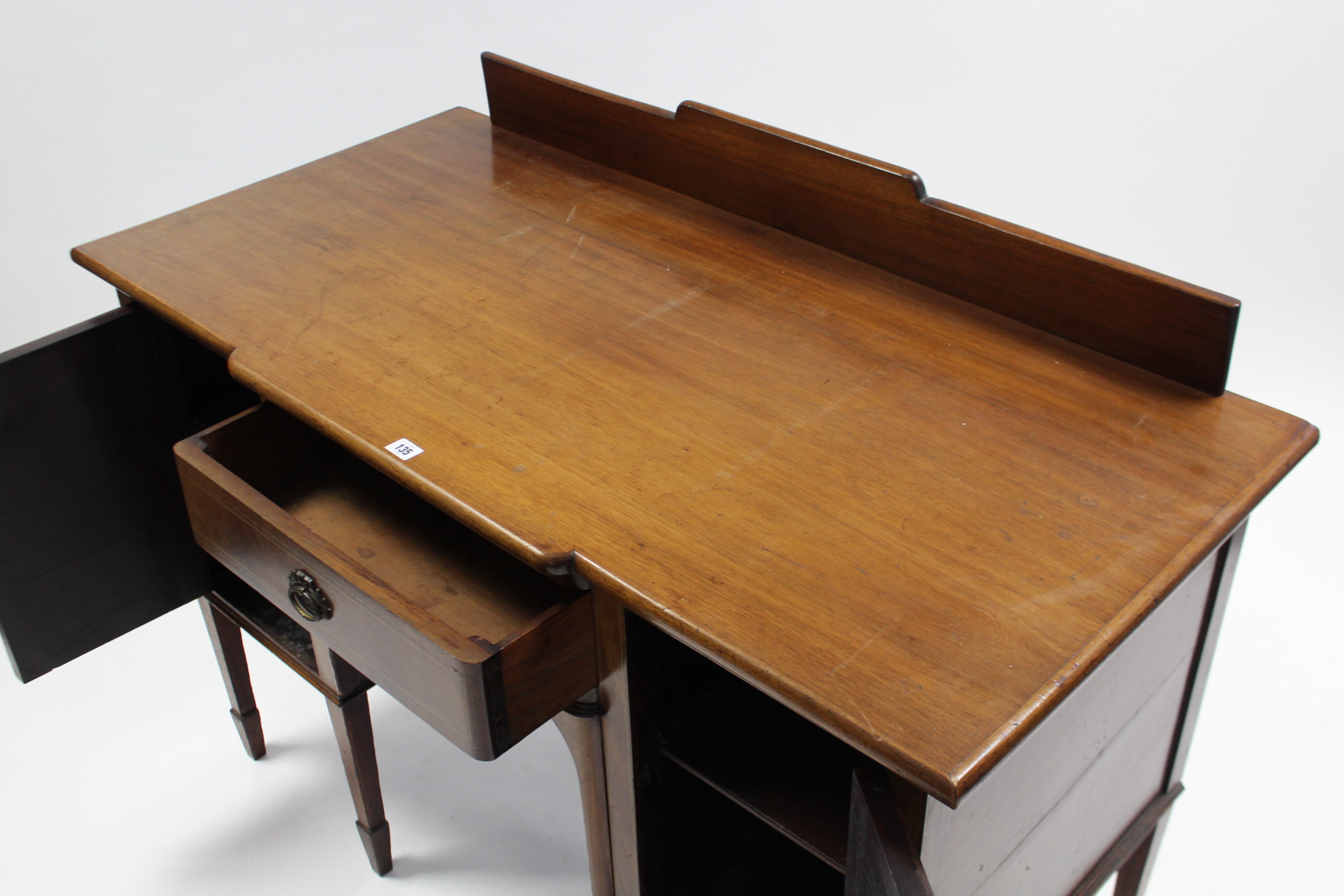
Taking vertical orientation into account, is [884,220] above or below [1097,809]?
above

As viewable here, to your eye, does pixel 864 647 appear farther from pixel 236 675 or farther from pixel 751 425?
pixel 236 675

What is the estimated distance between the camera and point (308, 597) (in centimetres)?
140

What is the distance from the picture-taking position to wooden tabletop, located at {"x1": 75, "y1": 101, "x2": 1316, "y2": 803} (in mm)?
1108

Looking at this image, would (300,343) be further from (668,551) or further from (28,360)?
(668,551)

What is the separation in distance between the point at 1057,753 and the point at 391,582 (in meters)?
0.75

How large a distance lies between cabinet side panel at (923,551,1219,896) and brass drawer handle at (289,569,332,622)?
652 mm

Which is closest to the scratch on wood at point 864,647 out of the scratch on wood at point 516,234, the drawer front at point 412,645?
the drawer front at point 412,645

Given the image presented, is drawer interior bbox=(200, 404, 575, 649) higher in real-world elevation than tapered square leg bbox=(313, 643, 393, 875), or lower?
higher

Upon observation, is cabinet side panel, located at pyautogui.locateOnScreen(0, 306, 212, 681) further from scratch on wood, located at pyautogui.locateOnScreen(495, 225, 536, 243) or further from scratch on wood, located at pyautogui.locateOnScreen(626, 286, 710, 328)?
scratch on wood, located at pyautogui.locateOnScreen(626, 286, 710, 328)

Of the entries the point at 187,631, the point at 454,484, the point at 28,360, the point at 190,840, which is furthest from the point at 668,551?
the point at 187,631

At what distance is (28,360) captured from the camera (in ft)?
5.19

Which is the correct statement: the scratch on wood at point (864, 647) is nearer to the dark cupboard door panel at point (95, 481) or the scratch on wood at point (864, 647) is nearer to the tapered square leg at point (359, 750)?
the tapered square leg at point (359, 750)

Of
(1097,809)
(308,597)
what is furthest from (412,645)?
(1097,809)

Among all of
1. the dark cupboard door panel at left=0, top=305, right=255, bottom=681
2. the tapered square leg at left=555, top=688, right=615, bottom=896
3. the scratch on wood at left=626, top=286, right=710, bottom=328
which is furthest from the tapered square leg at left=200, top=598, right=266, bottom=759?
the scratch on wood at left=626, top=286, right=710, bottom=328
